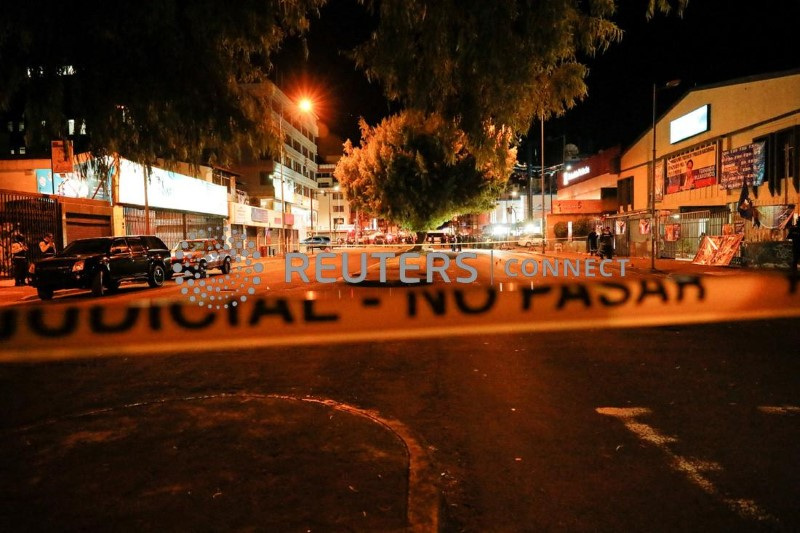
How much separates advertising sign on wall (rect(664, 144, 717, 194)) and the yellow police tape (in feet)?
52.3

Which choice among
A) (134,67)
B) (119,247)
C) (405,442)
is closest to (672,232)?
(119,247)

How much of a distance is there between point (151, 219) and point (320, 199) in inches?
2783

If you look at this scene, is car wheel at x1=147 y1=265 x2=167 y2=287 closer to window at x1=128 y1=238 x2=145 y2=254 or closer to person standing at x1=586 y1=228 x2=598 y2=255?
window at x1=128 y1=238 x2=145 y2=254

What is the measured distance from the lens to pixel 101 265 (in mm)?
16125

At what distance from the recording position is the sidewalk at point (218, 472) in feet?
10.4

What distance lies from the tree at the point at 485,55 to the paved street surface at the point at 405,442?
296 cm

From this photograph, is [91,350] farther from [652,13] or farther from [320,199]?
[320,199]

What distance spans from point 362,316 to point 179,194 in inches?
1040

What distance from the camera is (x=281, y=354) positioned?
25.7ft

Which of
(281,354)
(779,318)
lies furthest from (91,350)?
(779,318)

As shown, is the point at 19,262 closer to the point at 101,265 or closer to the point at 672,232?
the point at 101,265

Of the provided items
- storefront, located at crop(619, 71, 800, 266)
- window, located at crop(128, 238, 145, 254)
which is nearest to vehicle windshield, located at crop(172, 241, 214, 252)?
window, located at crop(128, 238, 145, 254)

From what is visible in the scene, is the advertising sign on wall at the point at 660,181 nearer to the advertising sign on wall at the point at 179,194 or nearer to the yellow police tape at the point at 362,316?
the yellow police tape at the point at 362,316

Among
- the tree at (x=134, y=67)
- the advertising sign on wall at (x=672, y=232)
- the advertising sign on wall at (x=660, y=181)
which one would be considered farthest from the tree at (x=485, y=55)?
the advertising sign on wall at (x=660, y=181)
